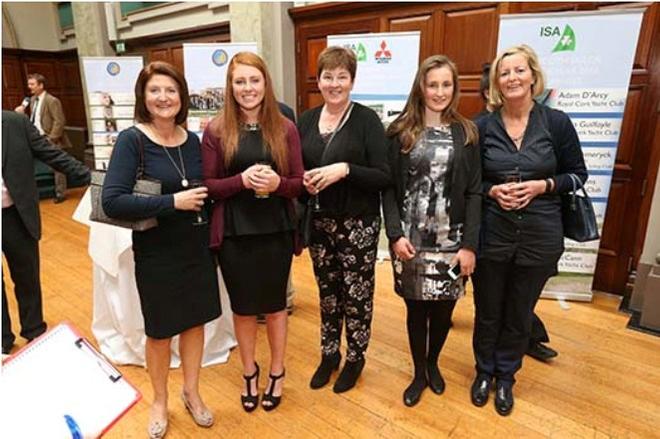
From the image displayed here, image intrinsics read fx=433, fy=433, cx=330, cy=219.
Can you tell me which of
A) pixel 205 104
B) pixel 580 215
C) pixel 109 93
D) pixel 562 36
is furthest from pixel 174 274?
pixel 109 93

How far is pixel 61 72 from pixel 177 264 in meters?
8.57

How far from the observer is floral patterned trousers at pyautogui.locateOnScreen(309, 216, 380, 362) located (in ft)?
6.15

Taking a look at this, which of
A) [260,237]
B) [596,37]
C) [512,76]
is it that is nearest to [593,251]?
[596,37]

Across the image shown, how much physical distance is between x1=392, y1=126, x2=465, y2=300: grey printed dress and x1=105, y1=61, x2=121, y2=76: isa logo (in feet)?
11.5

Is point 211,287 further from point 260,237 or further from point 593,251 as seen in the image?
point 593,251

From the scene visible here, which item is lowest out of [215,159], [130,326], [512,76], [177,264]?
[130,326]

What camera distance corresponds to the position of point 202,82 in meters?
3.28

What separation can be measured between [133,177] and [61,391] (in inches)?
33.2

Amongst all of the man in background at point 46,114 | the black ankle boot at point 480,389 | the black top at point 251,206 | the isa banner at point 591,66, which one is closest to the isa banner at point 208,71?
the black top at point 251,206

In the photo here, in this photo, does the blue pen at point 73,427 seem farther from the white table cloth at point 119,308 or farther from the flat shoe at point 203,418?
the white table cloth at point 119,308

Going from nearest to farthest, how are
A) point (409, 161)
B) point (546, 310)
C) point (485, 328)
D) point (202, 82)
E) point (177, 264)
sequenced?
1. point (177, 264)
2. point (409, 161)
3. point (485, 328)
4. point (546, 310)
5. point (202, 82)

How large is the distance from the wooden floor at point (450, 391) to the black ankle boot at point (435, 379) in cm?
3

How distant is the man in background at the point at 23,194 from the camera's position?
87.7 inches

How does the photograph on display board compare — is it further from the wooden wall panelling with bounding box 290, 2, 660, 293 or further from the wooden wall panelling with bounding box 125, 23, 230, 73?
the wooden wall panelling with bounding box 125, 23, 230, 73
